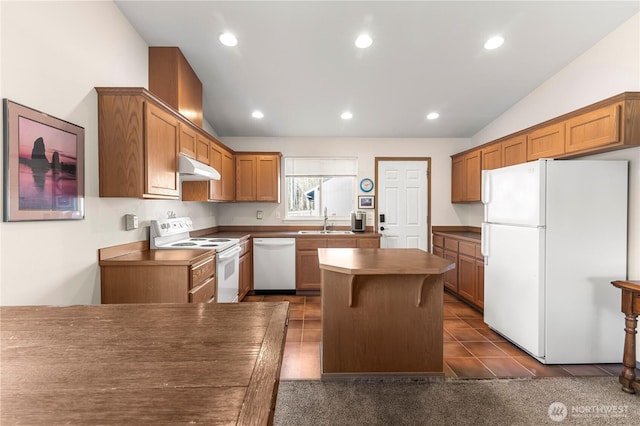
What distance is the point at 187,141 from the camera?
2904mm

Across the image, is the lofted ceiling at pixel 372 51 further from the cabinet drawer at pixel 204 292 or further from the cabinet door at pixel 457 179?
the cabinet drawer at pixel 204 292

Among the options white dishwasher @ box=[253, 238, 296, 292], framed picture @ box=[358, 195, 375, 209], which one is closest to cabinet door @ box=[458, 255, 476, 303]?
framed picture @ box=[358, 195, 375, 209]

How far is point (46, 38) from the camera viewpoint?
5.50ft

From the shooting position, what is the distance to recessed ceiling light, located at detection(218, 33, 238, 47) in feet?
8.87

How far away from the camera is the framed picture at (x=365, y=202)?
5000 millimetres

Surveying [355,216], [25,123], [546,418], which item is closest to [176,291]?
[25,123]

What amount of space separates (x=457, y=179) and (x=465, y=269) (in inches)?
62.5

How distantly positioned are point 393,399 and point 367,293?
717mm

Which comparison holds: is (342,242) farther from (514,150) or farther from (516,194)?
(514,150)

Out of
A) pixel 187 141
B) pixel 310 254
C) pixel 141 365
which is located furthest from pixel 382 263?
pixel 310 254

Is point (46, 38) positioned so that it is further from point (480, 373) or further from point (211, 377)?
point (480, 373)

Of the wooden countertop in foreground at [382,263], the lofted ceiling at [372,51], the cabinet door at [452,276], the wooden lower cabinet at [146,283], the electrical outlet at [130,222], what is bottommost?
the cabinet door at [452,276]

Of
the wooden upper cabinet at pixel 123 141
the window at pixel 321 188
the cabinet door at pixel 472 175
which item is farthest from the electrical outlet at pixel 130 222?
the cabinet door at pixel 472 175

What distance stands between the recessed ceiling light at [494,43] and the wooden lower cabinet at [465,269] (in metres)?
2.17
